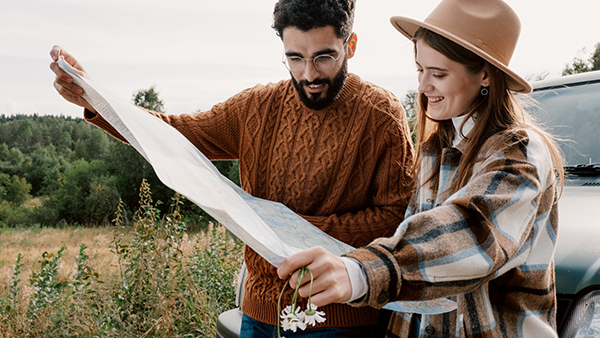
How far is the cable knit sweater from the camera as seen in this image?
1.97m

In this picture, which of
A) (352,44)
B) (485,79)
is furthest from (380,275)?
(352,44)

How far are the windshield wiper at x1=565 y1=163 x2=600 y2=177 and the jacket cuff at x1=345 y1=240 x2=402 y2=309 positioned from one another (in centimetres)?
223

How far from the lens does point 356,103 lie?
2111mm

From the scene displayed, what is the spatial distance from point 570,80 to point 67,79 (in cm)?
322

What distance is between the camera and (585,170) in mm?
2855

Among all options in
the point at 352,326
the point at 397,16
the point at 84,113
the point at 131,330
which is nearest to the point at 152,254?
the point at 131,330

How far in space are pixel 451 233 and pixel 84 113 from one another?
5.70 feet

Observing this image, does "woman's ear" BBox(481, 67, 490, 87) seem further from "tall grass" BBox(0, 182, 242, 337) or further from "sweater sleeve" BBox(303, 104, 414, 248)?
"tall grass" BBox(0, 182, 242, 337)

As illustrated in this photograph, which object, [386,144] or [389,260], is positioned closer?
[389,260]

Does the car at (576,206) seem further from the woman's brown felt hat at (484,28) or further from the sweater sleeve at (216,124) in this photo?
the sweater sleeve at (216,124)

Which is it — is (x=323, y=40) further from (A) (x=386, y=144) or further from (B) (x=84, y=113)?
(B) (x=84, y=113)

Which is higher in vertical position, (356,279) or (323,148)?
(323,148)

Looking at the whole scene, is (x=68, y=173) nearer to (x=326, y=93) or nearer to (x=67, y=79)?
(x=67, y=79)


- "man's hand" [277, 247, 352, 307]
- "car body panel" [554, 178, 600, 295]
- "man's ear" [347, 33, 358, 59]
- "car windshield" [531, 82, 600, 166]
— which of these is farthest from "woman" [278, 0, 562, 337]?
"car windshield" [531, 82, 600, 166]
